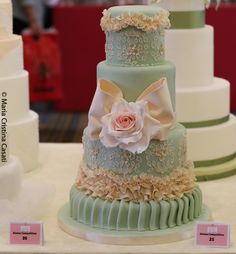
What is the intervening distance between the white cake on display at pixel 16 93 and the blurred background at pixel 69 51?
2.52 metres

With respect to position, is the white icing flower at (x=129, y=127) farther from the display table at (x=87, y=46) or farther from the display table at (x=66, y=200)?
the display table at (x=87, y=46)

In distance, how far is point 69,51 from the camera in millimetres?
5566

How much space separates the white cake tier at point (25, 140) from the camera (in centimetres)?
253

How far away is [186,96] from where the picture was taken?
8.14ft

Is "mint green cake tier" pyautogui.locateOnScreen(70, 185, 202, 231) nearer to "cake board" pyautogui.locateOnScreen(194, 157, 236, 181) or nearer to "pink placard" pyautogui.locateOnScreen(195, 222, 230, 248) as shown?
"pink placard" pyautogui.locateOnScreen(195, 222, 230, 248)

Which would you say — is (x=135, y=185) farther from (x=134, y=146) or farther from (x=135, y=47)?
(x=135, y=47)

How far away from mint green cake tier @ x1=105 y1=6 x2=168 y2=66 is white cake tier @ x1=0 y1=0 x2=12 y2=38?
623mm

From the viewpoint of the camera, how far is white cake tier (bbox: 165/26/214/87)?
8.14 ft

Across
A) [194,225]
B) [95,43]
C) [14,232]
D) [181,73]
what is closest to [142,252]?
[194,225]

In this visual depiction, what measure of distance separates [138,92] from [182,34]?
608mm

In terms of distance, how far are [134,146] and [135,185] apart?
12 cm

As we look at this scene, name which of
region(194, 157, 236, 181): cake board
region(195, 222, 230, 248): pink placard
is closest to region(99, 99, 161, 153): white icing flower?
region(195, 222, 230, 248): pink placard

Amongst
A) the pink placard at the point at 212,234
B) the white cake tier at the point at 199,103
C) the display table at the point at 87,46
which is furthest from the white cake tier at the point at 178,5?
the display table at the point at 87,46


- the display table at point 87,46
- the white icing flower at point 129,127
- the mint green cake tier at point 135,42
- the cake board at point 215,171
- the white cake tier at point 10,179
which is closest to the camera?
the white icing flower at point 129,127
